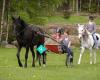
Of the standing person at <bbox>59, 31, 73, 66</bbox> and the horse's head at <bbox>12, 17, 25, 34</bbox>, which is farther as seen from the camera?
the standing person at <bbox>59, 31, 73, 66</bbox>

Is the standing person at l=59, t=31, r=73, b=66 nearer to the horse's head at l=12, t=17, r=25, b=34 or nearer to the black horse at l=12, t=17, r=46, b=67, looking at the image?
the black horse at l=12, t=17, r=46, b=67

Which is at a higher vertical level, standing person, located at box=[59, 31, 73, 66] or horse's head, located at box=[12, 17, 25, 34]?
horse's head, located at box=[12, 17, 25, 34]

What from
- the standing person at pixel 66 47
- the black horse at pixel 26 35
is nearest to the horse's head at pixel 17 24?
the black horse at pixel 26 35

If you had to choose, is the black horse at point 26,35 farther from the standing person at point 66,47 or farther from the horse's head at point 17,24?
the standing person at point 66,47

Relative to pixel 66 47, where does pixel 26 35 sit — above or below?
above

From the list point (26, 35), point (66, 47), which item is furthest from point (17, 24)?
point (66, 47)

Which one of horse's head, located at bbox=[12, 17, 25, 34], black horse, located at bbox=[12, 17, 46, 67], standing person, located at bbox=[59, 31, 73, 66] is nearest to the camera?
horse's head, located at bbox=[12, 17, 25, 34]

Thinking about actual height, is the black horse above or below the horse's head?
below

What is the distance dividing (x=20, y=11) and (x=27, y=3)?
3.13ft

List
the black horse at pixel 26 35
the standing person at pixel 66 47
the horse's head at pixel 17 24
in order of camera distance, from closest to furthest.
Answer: the horse's head at pixel 17 24, the black horse at pixel 26 35, the standing person at pixel 66 47

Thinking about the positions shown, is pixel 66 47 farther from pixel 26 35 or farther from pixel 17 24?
pixel 17 24

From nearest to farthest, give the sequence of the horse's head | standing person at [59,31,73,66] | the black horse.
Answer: the horse's head → the black horse → standing person at [59,31,73,66]

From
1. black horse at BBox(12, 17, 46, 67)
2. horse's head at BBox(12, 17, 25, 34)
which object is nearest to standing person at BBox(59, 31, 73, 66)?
black horse at BBox(12, 17, 46, 67)

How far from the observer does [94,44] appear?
24250mm
